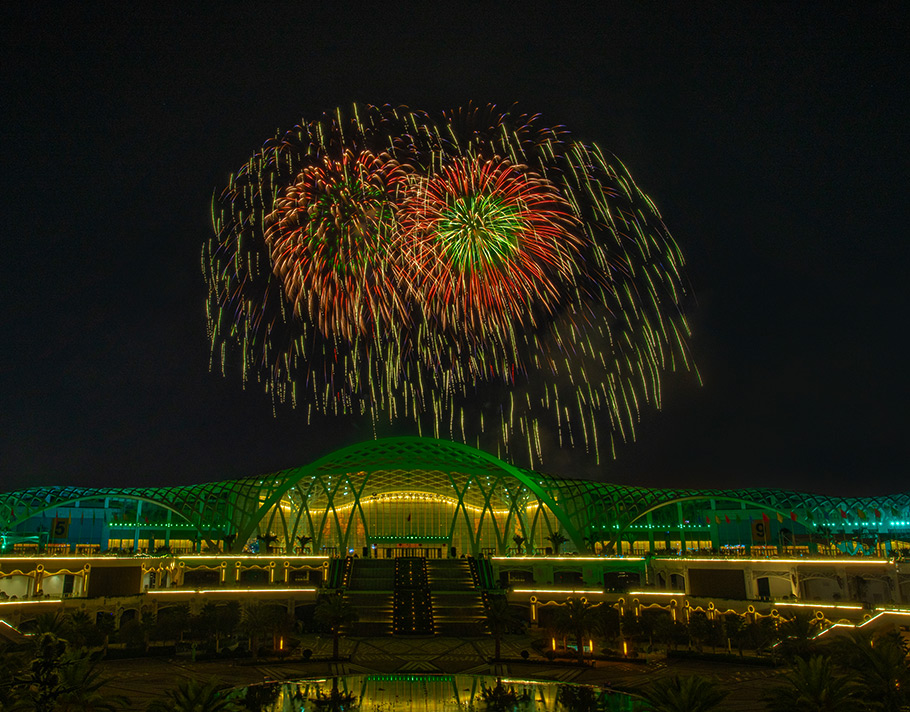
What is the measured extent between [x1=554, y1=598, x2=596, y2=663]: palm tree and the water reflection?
694 centimetres

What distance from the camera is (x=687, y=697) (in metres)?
23.3

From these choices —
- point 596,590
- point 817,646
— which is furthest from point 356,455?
point 817,646

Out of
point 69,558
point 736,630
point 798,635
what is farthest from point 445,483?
point 798,635

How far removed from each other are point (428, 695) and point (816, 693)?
59.9 ft

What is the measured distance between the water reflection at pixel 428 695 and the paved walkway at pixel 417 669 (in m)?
1.89

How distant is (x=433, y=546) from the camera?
100312 mm

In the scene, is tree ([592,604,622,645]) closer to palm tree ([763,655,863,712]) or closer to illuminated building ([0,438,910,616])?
illuminated building ([0,438,910,616])

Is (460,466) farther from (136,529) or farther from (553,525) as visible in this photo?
(136,529)

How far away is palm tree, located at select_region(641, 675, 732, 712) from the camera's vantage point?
23234 mm

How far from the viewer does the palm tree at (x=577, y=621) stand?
147 ft

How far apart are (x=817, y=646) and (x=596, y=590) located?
2242 centimetres

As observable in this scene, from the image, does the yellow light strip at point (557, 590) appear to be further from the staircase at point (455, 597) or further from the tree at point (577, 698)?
the tree at point (577, 698)

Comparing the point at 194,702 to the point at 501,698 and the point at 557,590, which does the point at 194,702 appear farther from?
the point at 557,590

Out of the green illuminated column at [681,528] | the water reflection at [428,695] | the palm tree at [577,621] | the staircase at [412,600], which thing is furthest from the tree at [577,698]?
the green illuminated column at [681,528]
